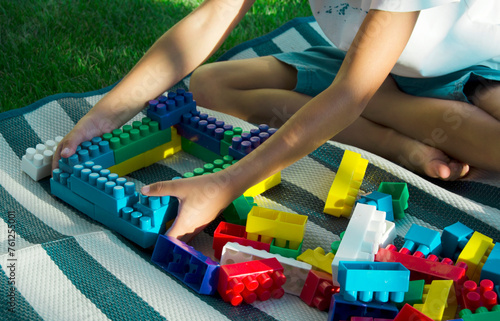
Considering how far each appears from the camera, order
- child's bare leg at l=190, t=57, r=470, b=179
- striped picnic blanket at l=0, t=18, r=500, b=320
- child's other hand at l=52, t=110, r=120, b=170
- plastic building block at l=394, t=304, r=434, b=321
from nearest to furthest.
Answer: plastic building block at l=394, t=304, r=434, b=321 → striped picnic blanket at l=0, t=18, r=500, b=320 → child's other hand at l=52, t=110, r=120, b=170 → child's bare leg at l=190, t=57, r=470, b=179

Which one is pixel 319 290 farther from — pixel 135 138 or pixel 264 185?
pixel 135 138

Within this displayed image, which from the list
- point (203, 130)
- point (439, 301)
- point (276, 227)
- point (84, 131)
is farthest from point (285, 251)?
point (84, 131)

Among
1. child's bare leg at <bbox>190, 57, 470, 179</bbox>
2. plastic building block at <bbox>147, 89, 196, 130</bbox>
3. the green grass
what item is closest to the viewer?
plastic building block at <bbox>147, 89, 196, 130</bbox>

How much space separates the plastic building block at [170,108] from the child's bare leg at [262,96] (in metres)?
0.21

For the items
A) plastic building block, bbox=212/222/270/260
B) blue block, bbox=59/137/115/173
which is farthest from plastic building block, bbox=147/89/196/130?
plastic building block, bbox=212/222/270/260

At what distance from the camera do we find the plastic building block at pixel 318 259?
1004 millimetres

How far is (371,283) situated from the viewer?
88 cm

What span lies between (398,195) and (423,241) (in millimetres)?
177

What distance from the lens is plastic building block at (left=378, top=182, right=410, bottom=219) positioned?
3.94ft

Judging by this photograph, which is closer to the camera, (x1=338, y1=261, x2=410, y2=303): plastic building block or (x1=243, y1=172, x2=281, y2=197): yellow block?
(x1=338, y1=261, x2=410, y2=303): plastic building block

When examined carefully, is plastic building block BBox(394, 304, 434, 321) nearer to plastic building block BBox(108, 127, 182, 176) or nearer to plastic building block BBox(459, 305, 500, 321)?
plastic building block BBox(459, 305, 500, 321)

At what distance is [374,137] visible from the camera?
1.51 meters

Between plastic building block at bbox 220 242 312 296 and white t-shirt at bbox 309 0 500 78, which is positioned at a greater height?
white t-shirt at bbox 309 0 500 78

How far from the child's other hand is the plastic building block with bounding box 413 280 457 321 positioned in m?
0.77
